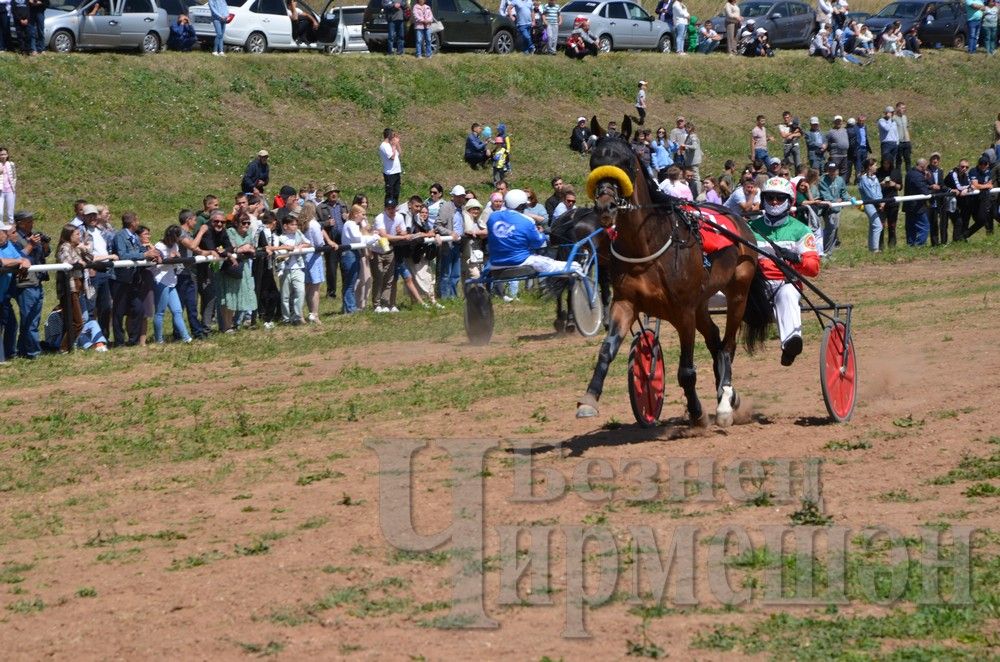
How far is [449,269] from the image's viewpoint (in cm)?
2125

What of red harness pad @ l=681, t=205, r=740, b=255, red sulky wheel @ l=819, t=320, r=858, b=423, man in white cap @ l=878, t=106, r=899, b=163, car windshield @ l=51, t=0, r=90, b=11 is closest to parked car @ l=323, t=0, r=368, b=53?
car windshield @ l=51, t=0, r=90, b=11

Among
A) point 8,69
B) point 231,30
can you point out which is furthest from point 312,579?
point 231,30

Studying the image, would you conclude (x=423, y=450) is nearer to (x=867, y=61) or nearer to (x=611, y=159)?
(x=611, y=159)

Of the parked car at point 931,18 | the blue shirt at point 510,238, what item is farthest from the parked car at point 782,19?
the blue shirt at point 510,238

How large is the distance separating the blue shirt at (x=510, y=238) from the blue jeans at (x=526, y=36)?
23.1m

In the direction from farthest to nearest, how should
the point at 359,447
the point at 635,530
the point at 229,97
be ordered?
1. the point at 229,97
2. the point at 359,447
3. the point at 635,530

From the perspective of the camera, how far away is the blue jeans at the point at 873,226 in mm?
26266

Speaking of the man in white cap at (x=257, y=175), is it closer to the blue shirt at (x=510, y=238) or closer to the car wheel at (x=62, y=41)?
the car wheel at (x=62, y=41)

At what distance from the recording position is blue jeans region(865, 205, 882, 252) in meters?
26.3

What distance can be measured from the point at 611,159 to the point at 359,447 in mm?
2920

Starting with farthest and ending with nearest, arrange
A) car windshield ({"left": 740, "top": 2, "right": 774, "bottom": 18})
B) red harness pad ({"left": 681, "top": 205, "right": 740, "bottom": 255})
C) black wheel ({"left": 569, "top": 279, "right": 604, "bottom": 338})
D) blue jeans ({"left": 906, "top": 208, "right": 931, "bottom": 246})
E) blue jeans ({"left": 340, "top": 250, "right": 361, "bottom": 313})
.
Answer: car windshield ({"left": 740, "top": 2, "right": 774, "bottom": 18}), blue jeans ({"left": 906, "top": 208, "right": 931, "bottom": 246}), blue jeans ({"left": 340, "top": 250, "right": 361, "bottom": 313}), black wheel ({"left": 569, "top": 279, "right": 604, "bottom": 338}), red harness pad ({"left": 681, "top": 205, "right": 740, "bottom": 255})

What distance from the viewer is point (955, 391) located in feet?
41.1

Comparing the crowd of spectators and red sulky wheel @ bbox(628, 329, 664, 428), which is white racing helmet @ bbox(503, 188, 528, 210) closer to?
the crowd of spectators

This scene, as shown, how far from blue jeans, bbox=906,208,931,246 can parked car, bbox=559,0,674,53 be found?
15.0 m
